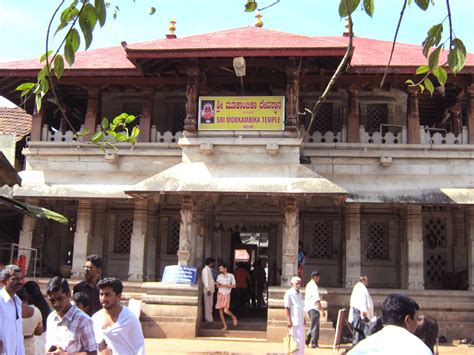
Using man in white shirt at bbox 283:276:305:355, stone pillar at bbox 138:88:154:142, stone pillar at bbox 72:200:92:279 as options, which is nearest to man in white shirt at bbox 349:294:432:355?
man in white shirt at bbox 283:276:305:355

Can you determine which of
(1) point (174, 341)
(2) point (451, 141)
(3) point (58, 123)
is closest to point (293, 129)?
(2) point (451, 141)

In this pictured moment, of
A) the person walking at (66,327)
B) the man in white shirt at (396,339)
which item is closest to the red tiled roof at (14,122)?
the person walking at (66,327)

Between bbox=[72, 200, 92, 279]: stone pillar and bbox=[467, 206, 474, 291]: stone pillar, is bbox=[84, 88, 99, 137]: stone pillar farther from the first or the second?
bbox=[467, 206, 474, 291]: stone pillar

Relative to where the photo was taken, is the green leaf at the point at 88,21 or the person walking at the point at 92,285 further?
the person walking at the point at 92,285

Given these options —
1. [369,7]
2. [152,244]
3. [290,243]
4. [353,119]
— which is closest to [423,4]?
[369,7]

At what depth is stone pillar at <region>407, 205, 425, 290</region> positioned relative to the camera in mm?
14508

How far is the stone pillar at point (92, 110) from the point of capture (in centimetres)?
1600

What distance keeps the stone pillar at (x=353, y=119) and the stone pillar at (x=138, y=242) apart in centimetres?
551

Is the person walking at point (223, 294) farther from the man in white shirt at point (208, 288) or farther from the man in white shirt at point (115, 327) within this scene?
the man in white shirt at point (115, 327)

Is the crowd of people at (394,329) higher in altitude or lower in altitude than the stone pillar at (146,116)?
lower

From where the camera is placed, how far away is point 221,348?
12164 millimetres

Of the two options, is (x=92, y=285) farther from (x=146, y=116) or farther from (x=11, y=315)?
(x=146, y=116)

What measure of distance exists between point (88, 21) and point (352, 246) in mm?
12592

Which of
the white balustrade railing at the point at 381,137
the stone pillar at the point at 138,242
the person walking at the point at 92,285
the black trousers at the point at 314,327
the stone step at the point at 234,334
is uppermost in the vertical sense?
the white balustrade railing at the point at 381,137
